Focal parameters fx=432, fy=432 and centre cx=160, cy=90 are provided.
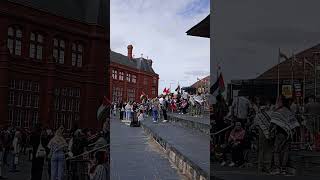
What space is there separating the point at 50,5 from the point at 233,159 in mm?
1497

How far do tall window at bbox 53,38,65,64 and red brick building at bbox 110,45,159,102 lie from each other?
1.11 feet

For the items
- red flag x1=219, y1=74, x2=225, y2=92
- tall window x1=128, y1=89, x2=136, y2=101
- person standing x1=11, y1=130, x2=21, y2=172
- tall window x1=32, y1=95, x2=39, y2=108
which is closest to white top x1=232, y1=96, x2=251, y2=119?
red flag x1=219, y1=74, x2=225, y2=92

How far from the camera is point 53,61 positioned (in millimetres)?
2629

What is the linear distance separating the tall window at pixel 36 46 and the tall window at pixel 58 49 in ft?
0.31

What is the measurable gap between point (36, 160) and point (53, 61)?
610mm

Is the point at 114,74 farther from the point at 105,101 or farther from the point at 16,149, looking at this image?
the point at 16,149

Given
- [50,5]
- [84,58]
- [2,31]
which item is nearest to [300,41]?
[84,58]

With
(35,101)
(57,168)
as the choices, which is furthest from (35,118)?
(57,168)

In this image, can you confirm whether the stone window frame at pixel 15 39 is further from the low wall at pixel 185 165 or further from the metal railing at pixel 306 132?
the metal railing at pixel 306 132

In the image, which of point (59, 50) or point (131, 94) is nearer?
point (59, 50)

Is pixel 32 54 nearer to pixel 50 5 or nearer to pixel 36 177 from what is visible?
pixel 50 5

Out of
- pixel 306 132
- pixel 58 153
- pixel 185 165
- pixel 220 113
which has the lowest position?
pixel 185 165

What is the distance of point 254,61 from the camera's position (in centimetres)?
269

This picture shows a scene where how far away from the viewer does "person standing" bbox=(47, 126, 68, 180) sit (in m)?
2.64
